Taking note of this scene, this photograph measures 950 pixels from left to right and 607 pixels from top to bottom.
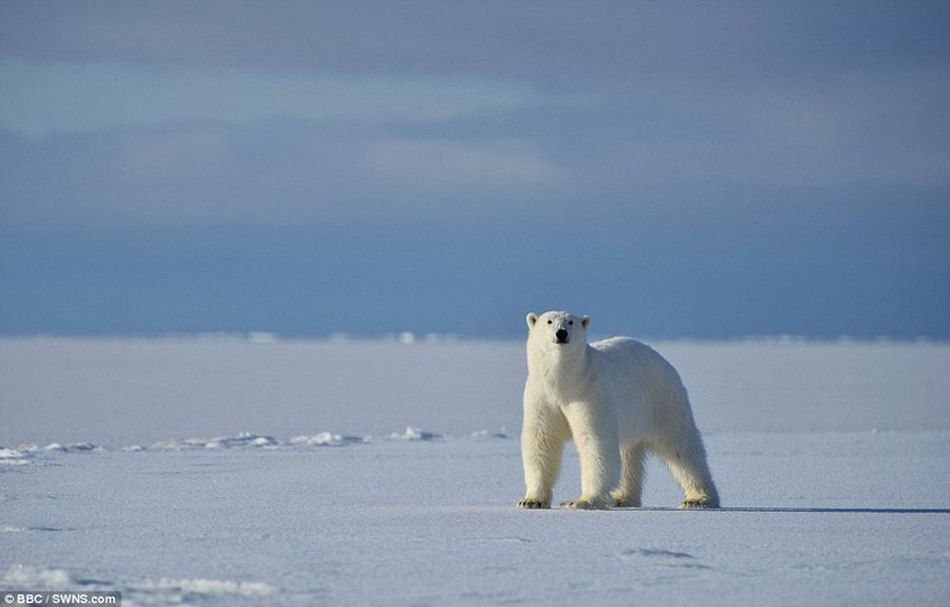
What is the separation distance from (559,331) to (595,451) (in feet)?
2.17

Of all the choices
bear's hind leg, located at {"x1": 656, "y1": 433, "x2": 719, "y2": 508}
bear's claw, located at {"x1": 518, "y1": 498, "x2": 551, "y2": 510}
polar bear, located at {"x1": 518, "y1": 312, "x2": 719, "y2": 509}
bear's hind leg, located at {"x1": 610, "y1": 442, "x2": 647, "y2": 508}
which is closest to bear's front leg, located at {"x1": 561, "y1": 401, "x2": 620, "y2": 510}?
polar bear, located at {"x1": 518, "y1": 312, "x2": 719, "y2": 509}

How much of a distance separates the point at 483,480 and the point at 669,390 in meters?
1.68

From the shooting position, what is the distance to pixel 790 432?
13.1 m

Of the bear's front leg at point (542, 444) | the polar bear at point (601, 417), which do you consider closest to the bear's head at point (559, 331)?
the polar bear at point (601, 417)

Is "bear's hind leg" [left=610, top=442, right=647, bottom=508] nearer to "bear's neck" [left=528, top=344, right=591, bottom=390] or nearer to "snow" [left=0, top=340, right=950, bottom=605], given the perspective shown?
"snow" [left=0, top=340, right=950, bottom=605]

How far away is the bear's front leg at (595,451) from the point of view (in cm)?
646

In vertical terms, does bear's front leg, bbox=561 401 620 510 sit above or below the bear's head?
below

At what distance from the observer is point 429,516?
602cm

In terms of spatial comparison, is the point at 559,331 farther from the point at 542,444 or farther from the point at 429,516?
the point at 429,516

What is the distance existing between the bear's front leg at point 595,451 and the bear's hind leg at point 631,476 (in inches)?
22.7

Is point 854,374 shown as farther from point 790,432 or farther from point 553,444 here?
point 553,444

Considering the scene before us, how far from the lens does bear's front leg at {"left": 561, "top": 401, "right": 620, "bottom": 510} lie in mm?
6457

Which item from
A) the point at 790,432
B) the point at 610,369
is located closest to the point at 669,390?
the point at 610,369

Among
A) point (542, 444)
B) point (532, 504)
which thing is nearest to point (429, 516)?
point (532, 504)
